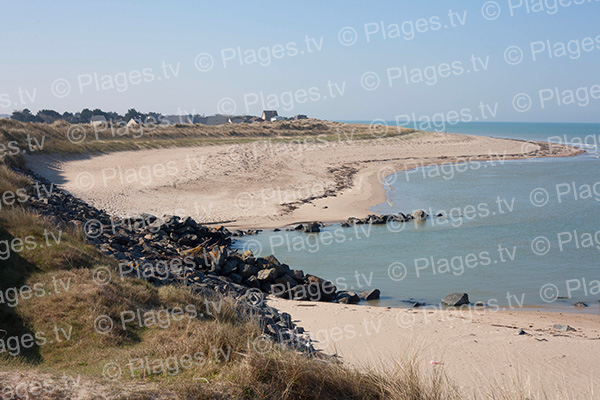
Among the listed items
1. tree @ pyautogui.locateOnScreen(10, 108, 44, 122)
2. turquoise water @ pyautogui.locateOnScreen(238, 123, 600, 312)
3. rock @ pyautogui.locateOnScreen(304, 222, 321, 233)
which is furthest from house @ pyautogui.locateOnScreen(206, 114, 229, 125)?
rock @ pyautogui.locateOnScreen(304, 222, 321, 233)

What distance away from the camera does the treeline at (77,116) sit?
8293 centimetres

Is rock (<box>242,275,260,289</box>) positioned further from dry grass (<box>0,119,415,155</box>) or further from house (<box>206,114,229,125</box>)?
house (<box>206,114,229,125</box>)

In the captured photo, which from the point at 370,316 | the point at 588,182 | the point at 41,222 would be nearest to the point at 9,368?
the point at 41,222

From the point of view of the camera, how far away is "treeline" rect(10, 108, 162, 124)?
82931 mm

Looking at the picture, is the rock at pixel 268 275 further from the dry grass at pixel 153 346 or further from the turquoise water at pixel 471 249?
the dry grass at pixel 153 346

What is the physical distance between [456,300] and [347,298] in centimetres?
261

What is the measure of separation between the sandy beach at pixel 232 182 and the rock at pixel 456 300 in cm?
1014

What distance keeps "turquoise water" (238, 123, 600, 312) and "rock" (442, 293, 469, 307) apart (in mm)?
408

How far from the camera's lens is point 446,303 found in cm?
1262

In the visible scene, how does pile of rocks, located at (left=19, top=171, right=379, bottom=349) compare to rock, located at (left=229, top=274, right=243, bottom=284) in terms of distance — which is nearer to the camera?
pile of rocks, located at (left=19, top=171, right=379, bottom=349)

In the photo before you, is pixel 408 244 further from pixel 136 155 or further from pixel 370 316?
pixel 136 155

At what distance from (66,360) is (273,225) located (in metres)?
15.7

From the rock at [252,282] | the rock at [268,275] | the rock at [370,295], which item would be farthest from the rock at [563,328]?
the rock at [252,282]

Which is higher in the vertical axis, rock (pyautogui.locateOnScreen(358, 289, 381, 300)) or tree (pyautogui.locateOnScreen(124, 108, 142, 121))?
tree (pyautogui.locateOnScreen(124, 108, 142, 121))
